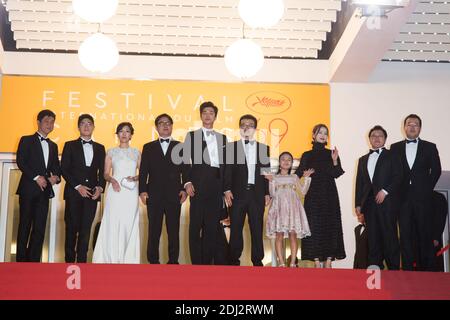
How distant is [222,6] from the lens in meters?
9.59

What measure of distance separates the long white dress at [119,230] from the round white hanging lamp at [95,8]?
166 cm

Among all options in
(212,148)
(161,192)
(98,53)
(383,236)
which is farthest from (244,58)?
(383,236)

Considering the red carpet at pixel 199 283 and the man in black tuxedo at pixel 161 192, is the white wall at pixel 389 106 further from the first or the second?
the red carpet at pixel 199 283

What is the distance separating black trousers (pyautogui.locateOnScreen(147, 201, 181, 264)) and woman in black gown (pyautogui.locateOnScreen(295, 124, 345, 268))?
1.28m

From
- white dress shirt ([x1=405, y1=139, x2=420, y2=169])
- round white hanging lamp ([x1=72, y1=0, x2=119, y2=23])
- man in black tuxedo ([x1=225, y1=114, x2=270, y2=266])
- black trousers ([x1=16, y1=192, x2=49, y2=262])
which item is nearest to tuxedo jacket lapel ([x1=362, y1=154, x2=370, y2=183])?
white dress shirt ([x1=405, y1=139, x2=420, y2=169])

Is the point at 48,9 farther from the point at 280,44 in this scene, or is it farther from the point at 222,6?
the point at 280,44

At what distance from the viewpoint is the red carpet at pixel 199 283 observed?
6.24m

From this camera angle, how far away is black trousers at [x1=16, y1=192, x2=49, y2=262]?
7.68 meters

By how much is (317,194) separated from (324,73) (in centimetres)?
308

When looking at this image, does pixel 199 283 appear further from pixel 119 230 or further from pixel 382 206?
pixel 382 206

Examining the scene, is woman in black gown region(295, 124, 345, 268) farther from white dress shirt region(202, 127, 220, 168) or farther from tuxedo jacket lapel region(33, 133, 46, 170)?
tuxedo jacket lapel region(33, 133, 46, 170)

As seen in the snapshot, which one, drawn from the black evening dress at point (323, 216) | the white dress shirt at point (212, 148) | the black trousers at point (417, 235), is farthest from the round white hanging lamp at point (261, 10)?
the black trousers at point (417, 235)
